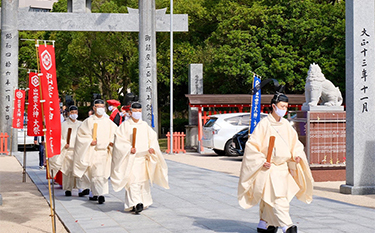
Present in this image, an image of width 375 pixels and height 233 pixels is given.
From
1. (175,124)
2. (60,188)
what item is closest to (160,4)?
(175,124)

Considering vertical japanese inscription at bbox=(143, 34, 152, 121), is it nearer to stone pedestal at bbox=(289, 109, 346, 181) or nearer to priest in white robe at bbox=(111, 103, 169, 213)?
stone pedestal at bbox=(289, 109, 346, 181)

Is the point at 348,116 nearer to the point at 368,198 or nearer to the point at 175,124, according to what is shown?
the point at 368,198

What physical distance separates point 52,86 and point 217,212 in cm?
312

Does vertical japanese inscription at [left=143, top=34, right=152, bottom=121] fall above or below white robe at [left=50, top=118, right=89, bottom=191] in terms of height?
above

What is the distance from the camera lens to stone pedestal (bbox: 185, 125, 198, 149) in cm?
2297

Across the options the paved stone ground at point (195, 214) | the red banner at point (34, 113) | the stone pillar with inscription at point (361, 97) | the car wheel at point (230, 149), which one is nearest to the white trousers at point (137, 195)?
the paved stone ground at point (195, 214)

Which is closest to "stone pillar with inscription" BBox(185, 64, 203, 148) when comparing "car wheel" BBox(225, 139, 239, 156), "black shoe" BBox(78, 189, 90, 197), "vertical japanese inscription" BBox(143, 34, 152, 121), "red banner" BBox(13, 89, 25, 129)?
"vertical japanese inscription" BBox(143, 34, 152, 121)

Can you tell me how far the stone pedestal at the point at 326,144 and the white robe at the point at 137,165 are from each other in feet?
16.5

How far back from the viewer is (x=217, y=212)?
8078 millimetres

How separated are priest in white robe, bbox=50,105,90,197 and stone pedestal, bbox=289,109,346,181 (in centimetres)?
524

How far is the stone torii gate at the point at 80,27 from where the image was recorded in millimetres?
20922

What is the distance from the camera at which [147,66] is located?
2081 centimetres

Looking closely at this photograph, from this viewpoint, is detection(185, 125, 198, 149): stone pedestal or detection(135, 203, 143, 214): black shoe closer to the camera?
detection(135, 203, 143, 214): black shoe

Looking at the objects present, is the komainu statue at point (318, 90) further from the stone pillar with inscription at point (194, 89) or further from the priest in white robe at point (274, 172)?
the stone pillar with inscription at point (194, 89)
